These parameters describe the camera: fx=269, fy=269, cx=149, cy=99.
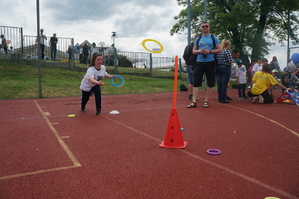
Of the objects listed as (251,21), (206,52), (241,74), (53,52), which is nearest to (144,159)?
(206,52)

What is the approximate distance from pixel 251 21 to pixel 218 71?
1524 centimetres

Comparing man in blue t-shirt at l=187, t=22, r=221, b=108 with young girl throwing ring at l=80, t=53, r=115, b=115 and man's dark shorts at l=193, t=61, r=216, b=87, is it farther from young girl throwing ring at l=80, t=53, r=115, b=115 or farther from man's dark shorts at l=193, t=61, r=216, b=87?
young girl throwing ring at l=80, t=53, r=115, b=115

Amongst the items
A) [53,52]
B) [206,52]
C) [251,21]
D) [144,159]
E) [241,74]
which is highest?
[251,21]

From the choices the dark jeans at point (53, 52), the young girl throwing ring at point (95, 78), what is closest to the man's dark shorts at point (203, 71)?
the young girl throwing ring at point (95, 78)

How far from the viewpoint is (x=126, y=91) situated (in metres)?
13.1

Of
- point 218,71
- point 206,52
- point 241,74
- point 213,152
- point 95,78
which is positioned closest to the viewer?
point 213,152

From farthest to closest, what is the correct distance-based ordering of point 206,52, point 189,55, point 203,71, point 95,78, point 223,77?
point 223,77, point 189,55, point 203,71, point 206,52, point 95,78

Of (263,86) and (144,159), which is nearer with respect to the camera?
(144,159)

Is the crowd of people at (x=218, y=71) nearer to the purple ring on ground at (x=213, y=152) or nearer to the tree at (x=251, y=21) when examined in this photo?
the purple ring on ground at (x=213, y=152)

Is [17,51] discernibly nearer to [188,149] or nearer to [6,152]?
[6,152]

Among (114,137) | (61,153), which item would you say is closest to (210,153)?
(114,137)

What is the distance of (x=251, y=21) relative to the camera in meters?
21.8

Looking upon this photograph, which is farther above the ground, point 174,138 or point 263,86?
point 263,86

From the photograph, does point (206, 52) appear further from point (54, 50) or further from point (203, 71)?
point (54, 50)
